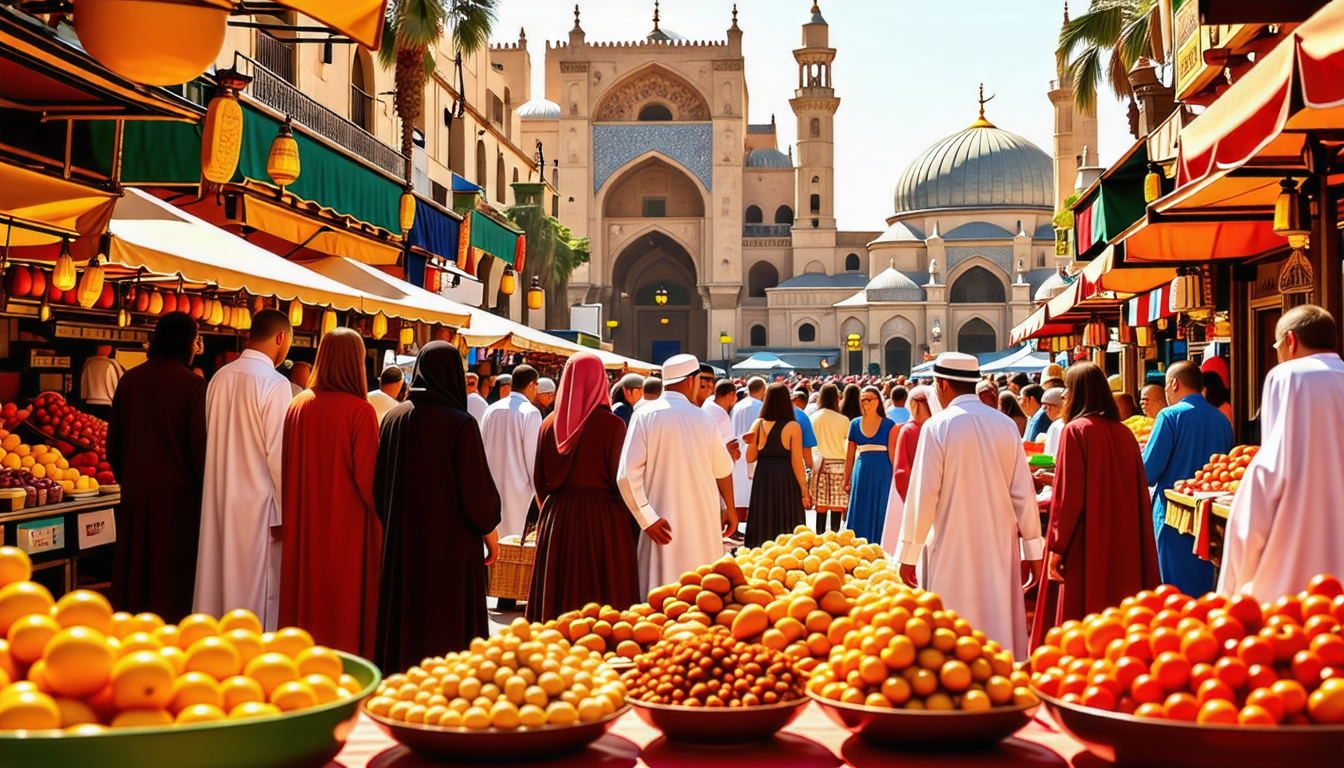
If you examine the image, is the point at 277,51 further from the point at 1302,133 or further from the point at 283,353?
the point at 1302,133

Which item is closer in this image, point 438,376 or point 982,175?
point 438,376

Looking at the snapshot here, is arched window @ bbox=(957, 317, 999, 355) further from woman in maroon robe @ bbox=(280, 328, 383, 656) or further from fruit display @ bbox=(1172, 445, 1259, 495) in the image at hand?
woman in maroon robe @ bbox=(280, 328, 383, 656)

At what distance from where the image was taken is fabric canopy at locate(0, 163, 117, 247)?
5605mm

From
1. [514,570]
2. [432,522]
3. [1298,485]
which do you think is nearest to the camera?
[1298,485]

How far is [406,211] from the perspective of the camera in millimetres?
12625

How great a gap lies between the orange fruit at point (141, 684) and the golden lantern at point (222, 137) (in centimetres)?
621

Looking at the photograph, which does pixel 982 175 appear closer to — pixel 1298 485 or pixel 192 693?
pixel 1298 485

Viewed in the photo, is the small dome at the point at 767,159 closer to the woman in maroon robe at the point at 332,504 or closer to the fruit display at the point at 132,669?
the woman in maroon robe at the point at 332,504

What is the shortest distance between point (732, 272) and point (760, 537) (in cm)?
4665

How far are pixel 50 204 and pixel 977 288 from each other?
178ft

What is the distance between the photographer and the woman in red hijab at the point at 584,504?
5727 mm

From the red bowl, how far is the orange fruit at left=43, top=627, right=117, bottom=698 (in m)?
1.64

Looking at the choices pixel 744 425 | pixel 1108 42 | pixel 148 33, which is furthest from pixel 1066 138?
pixel 148 33

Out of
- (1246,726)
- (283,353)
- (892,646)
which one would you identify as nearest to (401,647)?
(283,353)
